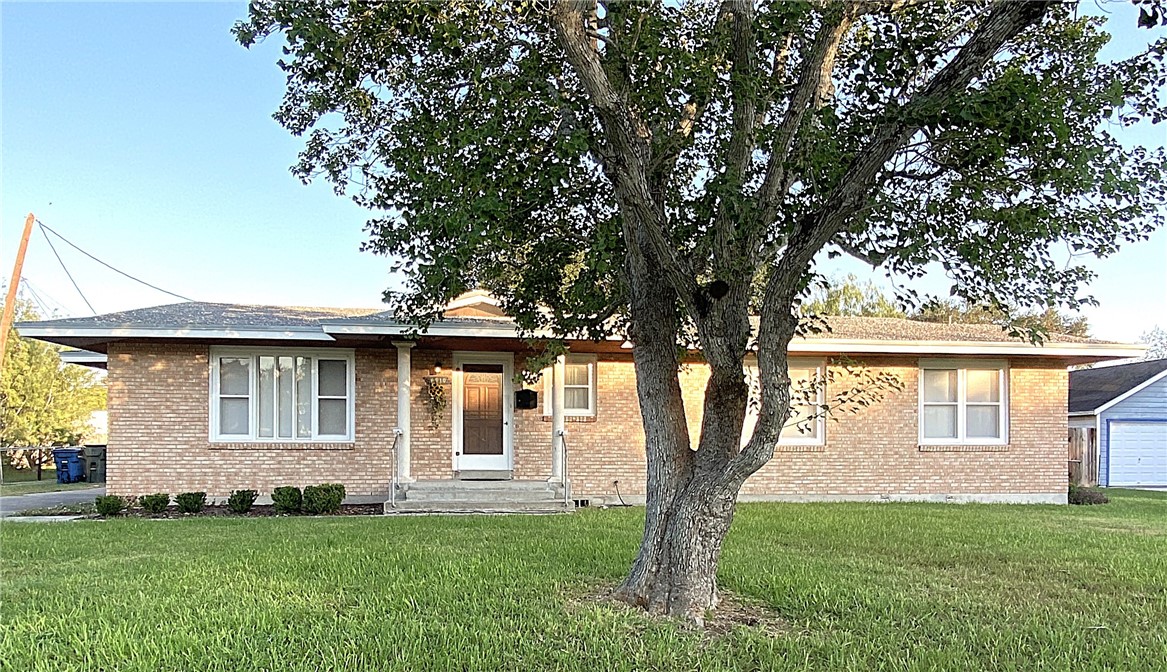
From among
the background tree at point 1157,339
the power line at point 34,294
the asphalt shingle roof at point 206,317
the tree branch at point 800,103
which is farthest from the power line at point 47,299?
the background tree at point 1157,339

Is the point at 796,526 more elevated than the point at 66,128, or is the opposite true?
the point at 66,128

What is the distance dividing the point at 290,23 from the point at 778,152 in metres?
3.63

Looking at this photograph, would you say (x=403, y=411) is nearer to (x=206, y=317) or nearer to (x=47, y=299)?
(x=206, y=317)

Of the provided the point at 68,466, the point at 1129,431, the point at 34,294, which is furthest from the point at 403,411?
the point at 34,294

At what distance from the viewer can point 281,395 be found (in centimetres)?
1339

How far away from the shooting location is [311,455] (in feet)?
43.6

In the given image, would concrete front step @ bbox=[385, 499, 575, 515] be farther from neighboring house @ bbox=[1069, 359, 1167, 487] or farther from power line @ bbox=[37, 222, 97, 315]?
neighboring house @ bbox=[1069, 359, 1167, 487]

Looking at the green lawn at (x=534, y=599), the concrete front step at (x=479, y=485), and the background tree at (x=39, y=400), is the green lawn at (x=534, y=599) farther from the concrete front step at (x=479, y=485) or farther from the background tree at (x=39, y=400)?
the background tree at (x=39, y=400)

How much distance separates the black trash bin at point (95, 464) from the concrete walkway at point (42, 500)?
8.35 feet

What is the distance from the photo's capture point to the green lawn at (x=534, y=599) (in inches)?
197

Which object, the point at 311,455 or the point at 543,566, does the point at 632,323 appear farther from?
the point at 311,455

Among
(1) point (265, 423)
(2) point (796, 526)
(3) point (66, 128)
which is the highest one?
(3) point (66, 128)

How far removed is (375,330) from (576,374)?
3709 mm

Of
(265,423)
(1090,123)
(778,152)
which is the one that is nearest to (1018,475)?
(1090,123)
